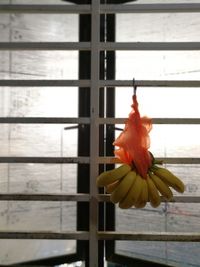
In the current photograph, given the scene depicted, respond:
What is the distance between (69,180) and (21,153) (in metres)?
0.28

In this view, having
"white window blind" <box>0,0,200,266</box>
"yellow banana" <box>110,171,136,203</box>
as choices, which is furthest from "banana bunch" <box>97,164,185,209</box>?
"white window blind" <box>0,0,200,266</box>

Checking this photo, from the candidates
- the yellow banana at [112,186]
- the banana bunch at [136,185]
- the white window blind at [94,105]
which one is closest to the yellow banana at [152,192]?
the banana bunch at [136,185]

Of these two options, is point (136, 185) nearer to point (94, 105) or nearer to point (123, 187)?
point (123, 187)

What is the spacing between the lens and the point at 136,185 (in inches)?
45.4

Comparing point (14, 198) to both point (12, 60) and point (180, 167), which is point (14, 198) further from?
point (180, 167)

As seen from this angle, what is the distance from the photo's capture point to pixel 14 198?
144 centimetres

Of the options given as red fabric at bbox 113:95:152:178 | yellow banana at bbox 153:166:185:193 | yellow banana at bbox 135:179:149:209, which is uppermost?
red fabric at bbox 113:95:152:178

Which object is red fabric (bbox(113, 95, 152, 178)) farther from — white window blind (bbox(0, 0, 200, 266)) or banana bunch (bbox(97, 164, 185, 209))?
white window blind (bbox(0, 0, 200, 266))

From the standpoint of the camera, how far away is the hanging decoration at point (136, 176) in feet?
3.79

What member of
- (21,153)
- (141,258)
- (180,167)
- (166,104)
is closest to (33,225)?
(21,153)

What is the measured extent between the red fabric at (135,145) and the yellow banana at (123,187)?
1.6 inches

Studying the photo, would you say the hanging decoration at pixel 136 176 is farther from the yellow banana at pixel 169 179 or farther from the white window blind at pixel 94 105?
the white window blind at pixel 94 105

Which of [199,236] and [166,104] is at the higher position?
[166,104]

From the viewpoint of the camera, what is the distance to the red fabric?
1.20 m
